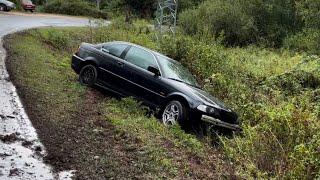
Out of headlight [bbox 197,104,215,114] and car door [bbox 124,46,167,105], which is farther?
car door [bbox 124,46,167,105]

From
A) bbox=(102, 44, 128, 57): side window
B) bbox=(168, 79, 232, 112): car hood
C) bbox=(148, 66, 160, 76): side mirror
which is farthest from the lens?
bbox=(102, 44, 128, 57): side window

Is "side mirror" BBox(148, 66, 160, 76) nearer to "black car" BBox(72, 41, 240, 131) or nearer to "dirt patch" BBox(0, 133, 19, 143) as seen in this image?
"black car" BBox(72, 41, 240, 131)

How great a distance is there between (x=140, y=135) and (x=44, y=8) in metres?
42.9

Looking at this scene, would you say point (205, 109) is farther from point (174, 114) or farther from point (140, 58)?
point (140, 58)

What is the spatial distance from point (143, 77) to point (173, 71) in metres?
0.77

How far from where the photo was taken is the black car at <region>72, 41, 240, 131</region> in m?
10.3

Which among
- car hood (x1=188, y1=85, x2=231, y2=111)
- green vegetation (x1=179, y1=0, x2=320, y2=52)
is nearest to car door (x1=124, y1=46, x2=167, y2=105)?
car hood (x1=188, y1=85, x2=231, y2=111)

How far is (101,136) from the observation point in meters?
8.54

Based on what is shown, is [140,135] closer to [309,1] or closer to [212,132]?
[212,132]

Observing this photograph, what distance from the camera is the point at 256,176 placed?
7293 mm

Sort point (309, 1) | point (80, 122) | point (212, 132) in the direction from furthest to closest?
point (309, 1) → point (212, 132) → point (80, 122)

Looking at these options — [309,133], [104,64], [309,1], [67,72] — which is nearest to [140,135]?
[309,133]

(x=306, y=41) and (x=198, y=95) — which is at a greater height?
(x=198, y=95)

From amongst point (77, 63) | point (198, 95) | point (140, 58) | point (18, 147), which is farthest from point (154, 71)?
point (18, 147)
